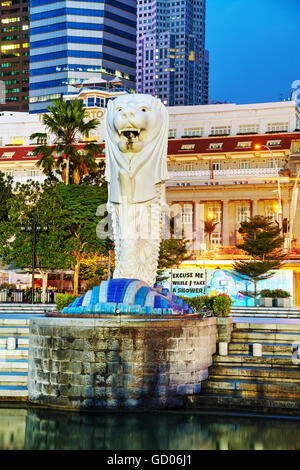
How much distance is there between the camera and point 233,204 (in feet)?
244

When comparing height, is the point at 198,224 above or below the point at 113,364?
above

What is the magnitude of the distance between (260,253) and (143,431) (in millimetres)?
33012

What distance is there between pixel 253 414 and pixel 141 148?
32.4 ft

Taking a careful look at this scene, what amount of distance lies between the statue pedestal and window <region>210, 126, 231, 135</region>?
213 ft

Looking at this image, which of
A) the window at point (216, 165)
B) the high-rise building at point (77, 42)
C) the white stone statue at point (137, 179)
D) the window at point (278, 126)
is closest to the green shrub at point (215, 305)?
the white stone statue at point (137, 179)

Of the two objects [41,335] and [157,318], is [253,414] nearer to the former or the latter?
[157,318]

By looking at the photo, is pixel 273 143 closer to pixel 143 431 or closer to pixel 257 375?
pixel 257 375

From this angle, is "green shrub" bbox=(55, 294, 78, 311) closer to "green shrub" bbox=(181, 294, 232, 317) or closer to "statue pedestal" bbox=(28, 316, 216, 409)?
"green shrub" bbox=(181, 294, 232, 317)

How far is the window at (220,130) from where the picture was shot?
80.9 metres

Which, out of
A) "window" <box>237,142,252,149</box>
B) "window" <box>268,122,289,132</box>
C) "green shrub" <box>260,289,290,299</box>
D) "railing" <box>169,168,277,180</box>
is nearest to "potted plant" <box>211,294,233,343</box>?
"green shrub" <box>260,289,290,299</box>

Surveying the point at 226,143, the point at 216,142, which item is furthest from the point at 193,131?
the point at 226,143

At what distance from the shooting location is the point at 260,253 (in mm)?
47312

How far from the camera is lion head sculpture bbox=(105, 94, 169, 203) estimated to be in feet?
74.2

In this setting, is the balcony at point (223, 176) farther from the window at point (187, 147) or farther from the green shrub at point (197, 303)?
the green shrub at point (197, 303)
